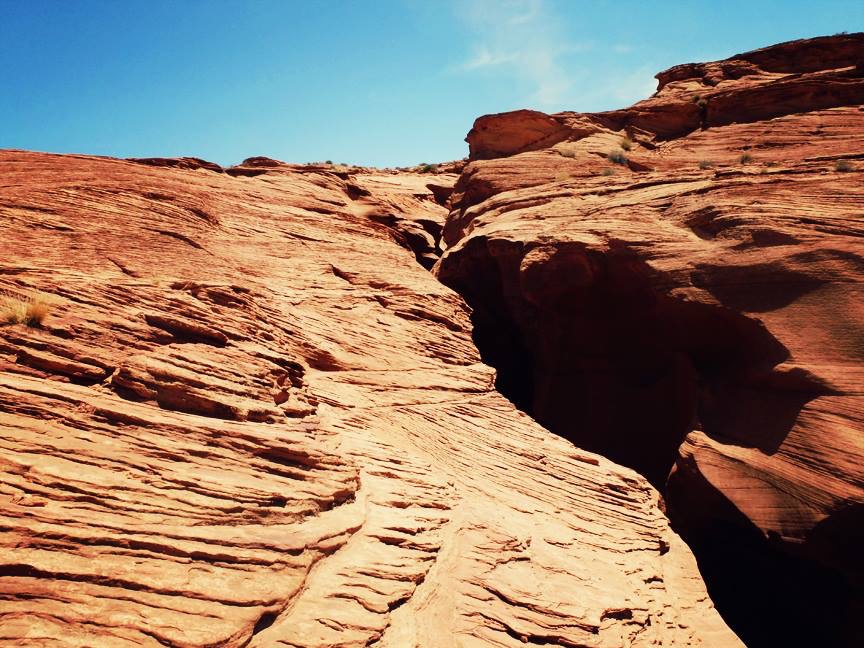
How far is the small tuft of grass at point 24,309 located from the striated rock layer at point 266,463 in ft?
0.44

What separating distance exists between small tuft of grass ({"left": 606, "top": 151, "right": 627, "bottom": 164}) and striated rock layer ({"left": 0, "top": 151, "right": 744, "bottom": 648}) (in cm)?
838

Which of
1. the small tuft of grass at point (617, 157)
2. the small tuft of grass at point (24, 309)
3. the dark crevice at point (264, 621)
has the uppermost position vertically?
the small tuft of grass at point (617, 157)

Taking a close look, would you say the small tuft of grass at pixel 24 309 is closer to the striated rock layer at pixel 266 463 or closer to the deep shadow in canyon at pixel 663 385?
the striated rock layer at pixel 266 463

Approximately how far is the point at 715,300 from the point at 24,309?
38.8 ft

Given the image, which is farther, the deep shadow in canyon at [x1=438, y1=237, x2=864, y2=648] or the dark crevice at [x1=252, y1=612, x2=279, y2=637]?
the deep shadow in canyon at [x1=438, y1=237, x2=864, y2=648]

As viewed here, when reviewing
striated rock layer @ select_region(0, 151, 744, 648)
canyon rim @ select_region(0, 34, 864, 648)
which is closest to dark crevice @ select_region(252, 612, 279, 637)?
striated rock layer @ select_region(0, 151, 744, 648)

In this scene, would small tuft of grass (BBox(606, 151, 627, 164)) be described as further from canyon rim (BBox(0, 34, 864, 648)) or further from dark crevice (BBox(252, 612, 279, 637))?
dark crevice (BBox(252, 612, 279, 637))

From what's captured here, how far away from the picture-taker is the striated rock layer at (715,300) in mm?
→ 10156

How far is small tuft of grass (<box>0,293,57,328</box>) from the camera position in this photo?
247 inches

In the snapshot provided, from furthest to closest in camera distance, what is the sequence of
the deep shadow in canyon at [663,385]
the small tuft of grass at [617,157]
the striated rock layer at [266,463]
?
1. the small tuft of grass at [617,157]
2. the deep shadow in canyon at [663,385]
3. the striated rock layer at [266,463]

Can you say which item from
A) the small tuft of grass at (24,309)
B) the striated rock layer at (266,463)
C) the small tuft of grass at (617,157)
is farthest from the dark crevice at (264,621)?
the small tuft of grass at (617,157)

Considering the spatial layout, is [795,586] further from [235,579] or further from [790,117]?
[790,117]

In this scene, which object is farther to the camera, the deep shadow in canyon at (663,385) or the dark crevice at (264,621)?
the deep shadow in canyon at (663,385)

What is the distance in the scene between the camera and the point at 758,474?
407 inches
